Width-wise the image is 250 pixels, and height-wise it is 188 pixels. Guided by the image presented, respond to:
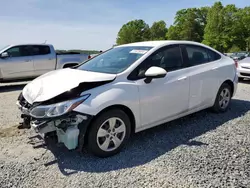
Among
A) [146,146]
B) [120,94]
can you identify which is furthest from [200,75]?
[120,94]

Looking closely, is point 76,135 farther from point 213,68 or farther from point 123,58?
point 213,68

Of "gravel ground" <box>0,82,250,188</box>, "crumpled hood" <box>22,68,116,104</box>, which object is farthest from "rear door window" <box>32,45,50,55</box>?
"crumpled hood" <box>22,68,116,104</box>

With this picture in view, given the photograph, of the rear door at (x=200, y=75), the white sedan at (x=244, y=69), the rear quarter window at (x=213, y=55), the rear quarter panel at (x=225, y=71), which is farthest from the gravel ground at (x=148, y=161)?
the white sedan at (x=244, y=69)

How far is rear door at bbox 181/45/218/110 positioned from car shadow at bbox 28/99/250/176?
1.23 ft

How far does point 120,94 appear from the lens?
340 centimetres

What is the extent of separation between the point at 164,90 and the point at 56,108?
5.57 feet

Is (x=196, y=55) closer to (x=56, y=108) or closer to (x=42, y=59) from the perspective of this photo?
(x=56, y=108)

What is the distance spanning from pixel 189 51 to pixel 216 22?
150ft

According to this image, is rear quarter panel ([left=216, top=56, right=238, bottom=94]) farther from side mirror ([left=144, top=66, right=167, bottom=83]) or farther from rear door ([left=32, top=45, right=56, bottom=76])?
rear door ([left=32, top=45, right=56, bottom=76])

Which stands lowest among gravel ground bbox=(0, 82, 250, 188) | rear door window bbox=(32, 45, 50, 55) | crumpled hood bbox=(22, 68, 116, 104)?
gravel ground bbox=(0, 82, 250, 188)

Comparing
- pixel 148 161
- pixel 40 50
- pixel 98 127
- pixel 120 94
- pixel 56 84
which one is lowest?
pixel 148 161

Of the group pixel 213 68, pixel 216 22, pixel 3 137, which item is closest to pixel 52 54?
pixel 3 137

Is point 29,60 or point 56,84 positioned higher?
point 56,84

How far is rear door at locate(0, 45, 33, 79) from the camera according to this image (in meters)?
9.39
